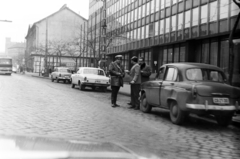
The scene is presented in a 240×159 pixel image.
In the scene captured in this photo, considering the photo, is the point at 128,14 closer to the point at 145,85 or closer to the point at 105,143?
the point at 145,85

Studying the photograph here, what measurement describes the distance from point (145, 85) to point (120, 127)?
3.22 meters

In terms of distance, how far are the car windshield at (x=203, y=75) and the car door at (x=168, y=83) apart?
17.5 inches

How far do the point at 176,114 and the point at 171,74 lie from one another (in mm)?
1293

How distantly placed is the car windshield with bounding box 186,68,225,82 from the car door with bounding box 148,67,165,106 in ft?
3.83

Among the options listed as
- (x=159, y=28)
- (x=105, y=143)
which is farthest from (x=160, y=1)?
(x=105, y=143)

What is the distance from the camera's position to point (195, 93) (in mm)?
7086

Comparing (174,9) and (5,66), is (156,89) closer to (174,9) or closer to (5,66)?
(174,9)

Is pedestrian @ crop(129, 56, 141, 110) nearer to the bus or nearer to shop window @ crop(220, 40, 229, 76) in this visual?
shop window @ crop(220, 40, 229, 76)

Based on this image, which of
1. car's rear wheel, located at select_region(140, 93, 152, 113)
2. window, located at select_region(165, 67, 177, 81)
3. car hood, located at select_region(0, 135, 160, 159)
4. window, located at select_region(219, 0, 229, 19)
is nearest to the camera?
car hood, located at select_region(0, 135, 160, 159)

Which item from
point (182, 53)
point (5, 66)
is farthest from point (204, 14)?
point (5, 66)

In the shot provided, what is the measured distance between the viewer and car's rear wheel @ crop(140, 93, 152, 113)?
9.66 meters

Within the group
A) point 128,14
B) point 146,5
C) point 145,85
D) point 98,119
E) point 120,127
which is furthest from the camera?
point 128,14

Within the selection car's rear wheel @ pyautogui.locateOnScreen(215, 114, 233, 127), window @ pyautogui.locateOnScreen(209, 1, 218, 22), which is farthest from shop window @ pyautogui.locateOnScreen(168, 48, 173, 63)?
car's rear wheel @ pyautogui.locateOnScreen(215, 114, 233, 127)

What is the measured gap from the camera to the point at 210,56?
26.2 meters
